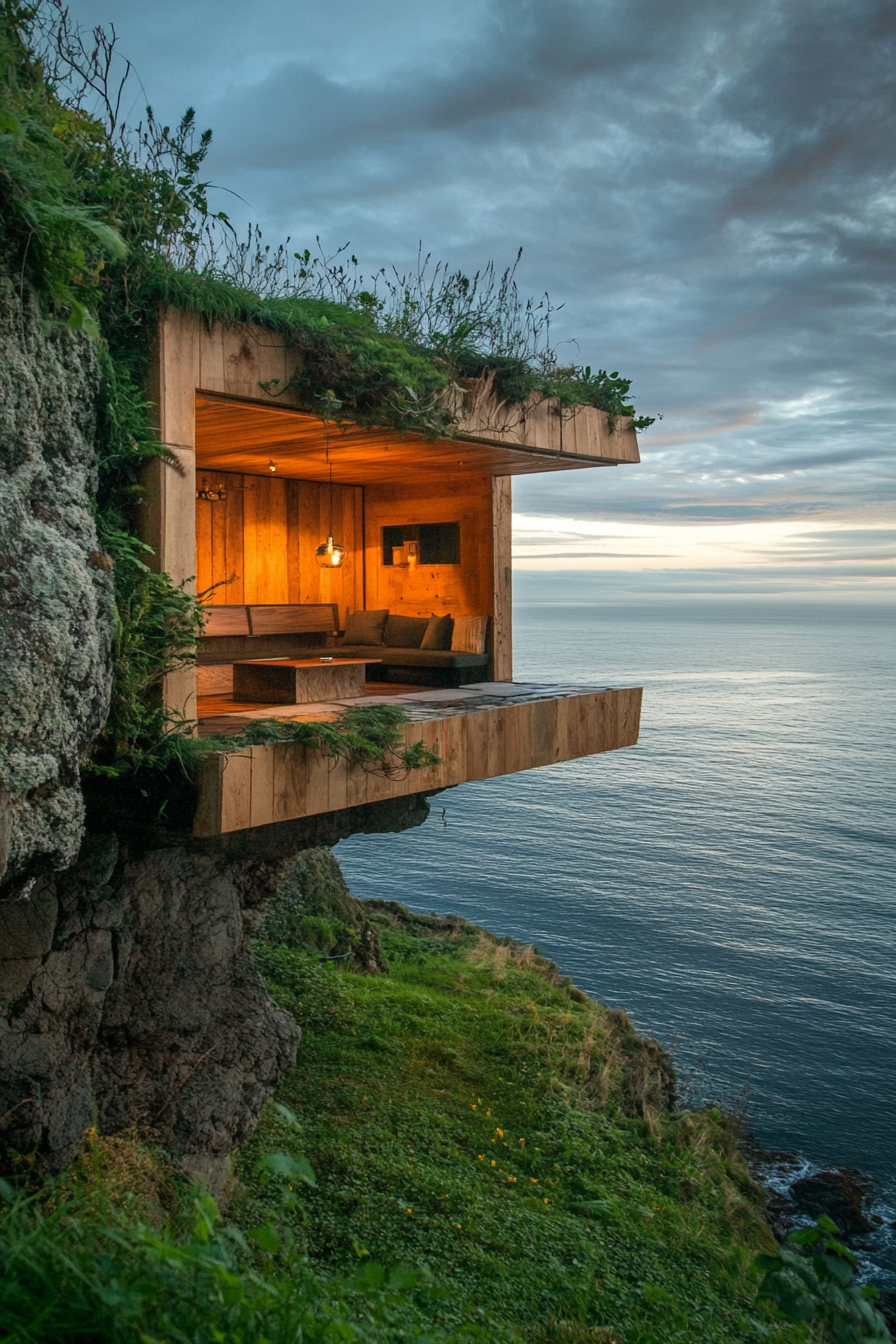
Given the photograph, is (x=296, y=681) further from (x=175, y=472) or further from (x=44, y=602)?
(x=44, y=602)

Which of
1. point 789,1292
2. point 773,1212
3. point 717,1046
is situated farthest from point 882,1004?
point 789,1292

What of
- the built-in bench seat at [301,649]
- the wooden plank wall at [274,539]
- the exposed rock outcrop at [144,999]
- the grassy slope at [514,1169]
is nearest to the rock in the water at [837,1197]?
the grassy slope at [514,1169]

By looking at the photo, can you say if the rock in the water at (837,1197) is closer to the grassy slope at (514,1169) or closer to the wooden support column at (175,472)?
the grassy slope at (514,1169)

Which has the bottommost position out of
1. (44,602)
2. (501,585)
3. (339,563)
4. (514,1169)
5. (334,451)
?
(514,1169)

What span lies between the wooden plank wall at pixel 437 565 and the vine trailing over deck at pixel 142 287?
362 cm

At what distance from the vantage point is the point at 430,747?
8.02m

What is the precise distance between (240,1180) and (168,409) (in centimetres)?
679

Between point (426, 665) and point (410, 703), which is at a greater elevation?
point (426, 665)

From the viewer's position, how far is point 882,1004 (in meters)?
23.5

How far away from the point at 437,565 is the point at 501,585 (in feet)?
3.46

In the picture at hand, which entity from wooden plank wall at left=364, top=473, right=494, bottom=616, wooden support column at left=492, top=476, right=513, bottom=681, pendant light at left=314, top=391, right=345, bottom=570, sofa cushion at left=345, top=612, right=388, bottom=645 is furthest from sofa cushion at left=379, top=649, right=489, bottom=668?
pendant light at left=314, top=391, right=345, bottom=570

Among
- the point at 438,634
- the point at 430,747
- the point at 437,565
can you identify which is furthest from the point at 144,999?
the point at 437,565

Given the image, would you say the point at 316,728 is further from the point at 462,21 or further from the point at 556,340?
the point at 462,21

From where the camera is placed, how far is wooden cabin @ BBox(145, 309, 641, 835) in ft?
22.4
